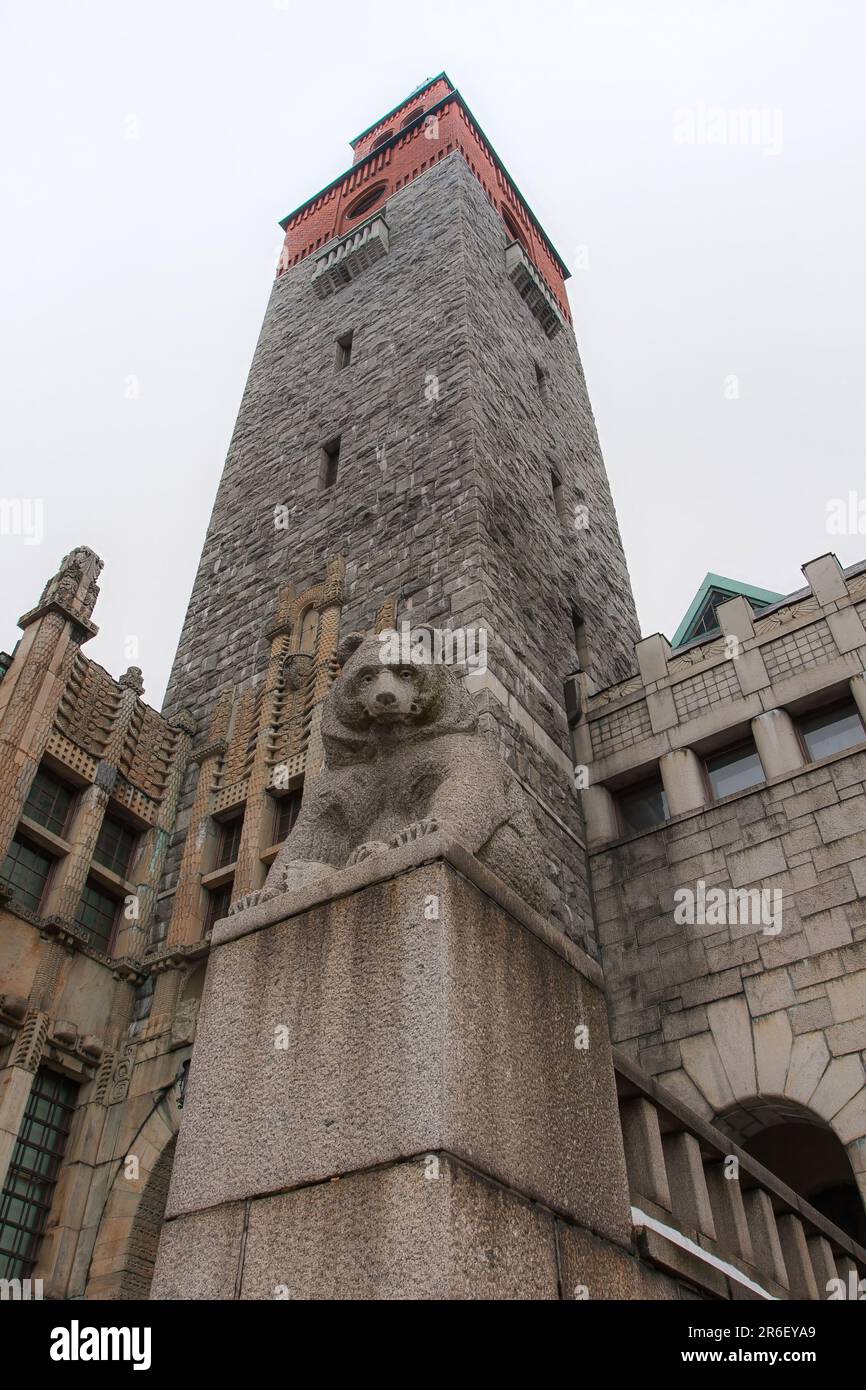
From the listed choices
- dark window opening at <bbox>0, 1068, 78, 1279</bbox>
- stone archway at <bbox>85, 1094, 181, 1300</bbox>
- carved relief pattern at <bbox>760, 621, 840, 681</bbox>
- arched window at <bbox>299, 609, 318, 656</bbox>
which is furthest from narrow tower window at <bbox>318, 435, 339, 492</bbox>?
stone archway at <bbox>85, 1094, 181, 1300</bbox>

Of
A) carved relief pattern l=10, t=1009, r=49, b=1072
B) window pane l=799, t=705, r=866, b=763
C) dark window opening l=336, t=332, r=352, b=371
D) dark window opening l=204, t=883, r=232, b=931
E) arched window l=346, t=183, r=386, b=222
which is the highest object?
arched window l=346, t=183, r=386, b=222

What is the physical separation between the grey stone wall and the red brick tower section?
1.66 m

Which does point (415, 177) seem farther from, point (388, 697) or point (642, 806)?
point (388, 697)

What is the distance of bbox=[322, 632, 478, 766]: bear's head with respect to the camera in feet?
16.5

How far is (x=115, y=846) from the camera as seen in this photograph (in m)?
12.2

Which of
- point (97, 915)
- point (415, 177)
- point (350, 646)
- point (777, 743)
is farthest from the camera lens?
point (415, 177)

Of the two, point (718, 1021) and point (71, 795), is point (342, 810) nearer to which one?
point (718, 1021)

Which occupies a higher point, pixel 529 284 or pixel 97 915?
pixel 529 284

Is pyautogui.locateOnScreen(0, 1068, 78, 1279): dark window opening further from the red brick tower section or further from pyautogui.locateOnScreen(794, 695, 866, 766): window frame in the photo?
the red brick tower section

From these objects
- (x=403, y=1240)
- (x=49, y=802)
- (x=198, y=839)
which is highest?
(x=198, y=839)

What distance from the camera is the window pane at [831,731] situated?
36.1 feet

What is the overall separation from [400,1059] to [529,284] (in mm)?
19942

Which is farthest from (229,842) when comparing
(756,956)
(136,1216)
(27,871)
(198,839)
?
(756,956)
